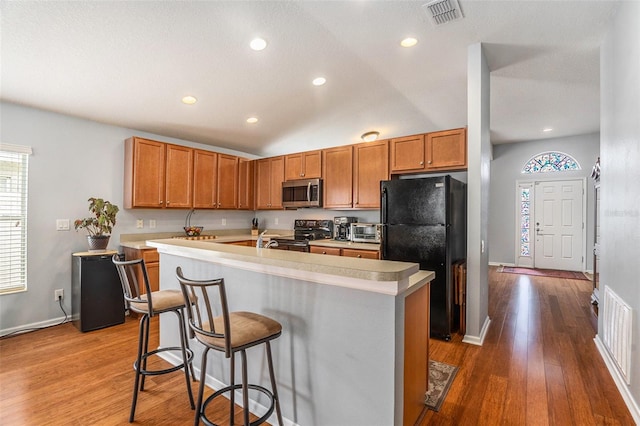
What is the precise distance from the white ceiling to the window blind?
0.62 metres

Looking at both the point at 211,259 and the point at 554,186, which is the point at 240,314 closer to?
the point at 211,259

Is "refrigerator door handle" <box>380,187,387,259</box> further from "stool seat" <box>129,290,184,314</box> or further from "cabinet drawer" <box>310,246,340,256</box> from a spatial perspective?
"stool seat" <box>129,290,184,314</box>

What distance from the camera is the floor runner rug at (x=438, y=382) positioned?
2.01 metres

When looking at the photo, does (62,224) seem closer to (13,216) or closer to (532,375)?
(13,216)

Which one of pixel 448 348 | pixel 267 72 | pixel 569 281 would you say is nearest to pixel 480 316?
pixel 448 348

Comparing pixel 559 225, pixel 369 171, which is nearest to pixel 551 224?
pixel 559 225

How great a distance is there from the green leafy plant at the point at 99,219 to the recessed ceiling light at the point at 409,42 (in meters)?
3.61

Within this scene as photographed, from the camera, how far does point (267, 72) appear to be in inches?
118

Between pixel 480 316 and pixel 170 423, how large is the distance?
8.76 ft

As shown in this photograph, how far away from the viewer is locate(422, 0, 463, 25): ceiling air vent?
2.13 metres

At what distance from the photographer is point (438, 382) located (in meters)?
2.25

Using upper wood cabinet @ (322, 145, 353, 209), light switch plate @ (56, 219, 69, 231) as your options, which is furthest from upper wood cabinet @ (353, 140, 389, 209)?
light switch plate @ (56, 219, 69, 231)

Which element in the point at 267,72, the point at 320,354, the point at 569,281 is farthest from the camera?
the point at 569,281

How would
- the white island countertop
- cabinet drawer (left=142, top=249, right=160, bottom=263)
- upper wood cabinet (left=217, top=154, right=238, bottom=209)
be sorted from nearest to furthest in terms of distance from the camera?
the white island countertop < cabinet drawer (left=142, top=249, right=160, bottom=263) < upper wood cabinet (left=217, top=154, right=238, bottom=209)
